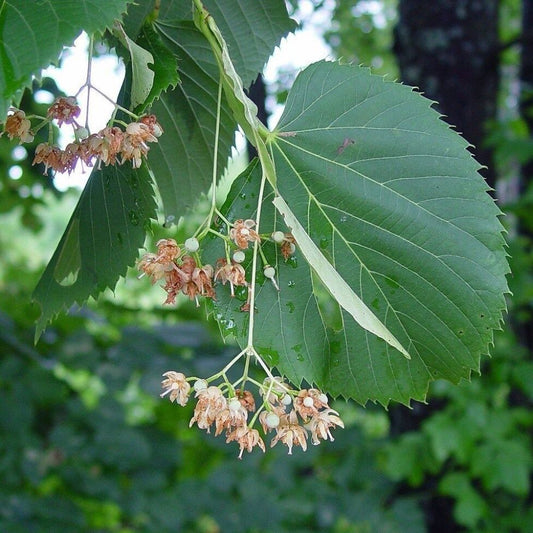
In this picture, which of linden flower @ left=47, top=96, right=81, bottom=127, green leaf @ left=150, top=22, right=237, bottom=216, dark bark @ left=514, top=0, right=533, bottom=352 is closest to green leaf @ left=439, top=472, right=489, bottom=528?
dark bark @ left=514, top=0, right=533, bottom=352

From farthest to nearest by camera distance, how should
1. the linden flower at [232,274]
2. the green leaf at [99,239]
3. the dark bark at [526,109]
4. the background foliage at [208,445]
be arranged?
the dark bark at [526,109], the background foliage at [208,445], the green leaf at [99,239], the linden flower at [232,274]

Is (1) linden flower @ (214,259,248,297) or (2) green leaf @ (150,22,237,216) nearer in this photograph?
(1) linden flower @ (214,259,248,297)

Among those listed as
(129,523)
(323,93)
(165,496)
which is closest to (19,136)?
(323,93)

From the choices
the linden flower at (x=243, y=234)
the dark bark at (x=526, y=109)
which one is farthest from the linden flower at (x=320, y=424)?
the dark bark at (x=526, y=109)

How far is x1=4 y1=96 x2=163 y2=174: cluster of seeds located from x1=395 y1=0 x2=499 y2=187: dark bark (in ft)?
7.75

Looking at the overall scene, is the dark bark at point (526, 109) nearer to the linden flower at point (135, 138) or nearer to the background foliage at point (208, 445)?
the background foliage at point (208, 445)

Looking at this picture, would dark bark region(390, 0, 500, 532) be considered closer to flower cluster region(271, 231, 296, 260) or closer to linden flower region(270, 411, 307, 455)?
flower cluster region(271, 231, 296, 260)

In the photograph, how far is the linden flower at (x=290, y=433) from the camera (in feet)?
2.48

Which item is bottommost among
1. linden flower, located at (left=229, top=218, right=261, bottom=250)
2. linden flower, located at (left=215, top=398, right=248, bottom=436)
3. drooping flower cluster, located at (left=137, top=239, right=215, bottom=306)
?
linden flower, located at (left=215, top=398, right=248, bottom=436)

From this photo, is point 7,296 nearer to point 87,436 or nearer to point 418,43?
point 87,436

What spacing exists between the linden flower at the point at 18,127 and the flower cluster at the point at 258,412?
1.07 feet

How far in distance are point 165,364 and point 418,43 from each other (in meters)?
1.70

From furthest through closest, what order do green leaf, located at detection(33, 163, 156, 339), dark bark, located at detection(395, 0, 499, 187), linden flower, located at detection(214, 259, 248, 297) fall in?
dark bark, located at detection(395, 0, 499, 187)
green leaf, located at detection(33, 163, 156, 339)
linden flower, located at detection(214, 259, 248, 297)

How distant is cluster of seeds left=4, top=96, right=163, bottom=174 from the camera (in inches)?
31.9
